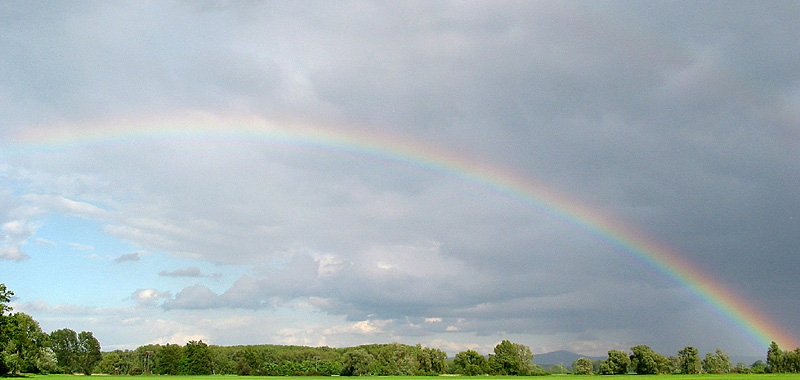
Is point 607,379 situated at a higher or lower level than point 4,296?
lower

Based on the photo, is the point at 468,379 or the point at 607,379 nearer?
the point at 607,379

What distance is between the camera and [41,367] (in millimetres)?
154625

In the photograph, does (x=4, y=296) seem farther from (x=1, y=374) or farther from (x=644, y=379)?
(x=644, y=379)

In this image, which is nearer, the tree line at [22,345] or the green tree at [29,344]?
the tree line at [22,345]

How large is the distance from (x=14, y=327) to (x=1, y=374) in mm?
11315

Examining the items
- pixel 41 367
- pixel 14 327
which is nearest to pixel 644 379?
pixel 14 327

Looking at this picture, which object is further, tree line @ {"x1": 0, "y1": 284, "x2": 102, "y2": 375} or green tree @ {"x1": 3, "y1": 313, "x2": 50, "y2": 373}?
green tree @ {"x1": 3, "y1": 313, "x2": 50, "y2": 373}

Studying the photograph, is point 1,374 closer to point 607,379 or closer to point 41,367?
point 41,367

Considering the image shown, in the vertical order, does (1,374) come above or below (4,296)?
below

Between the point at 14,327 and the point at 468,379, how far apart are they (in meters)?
128

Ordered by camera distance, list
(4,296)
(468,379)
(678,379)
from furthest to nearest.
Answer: (468,379), (678,379), (4,296)

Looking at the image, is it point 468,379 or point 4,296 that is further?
point 468,379

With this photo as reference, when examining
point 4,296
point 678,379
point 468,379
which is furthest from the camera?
point 468,379

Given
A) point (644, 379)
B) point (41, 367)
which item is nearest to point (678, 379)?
point (644, 379)
